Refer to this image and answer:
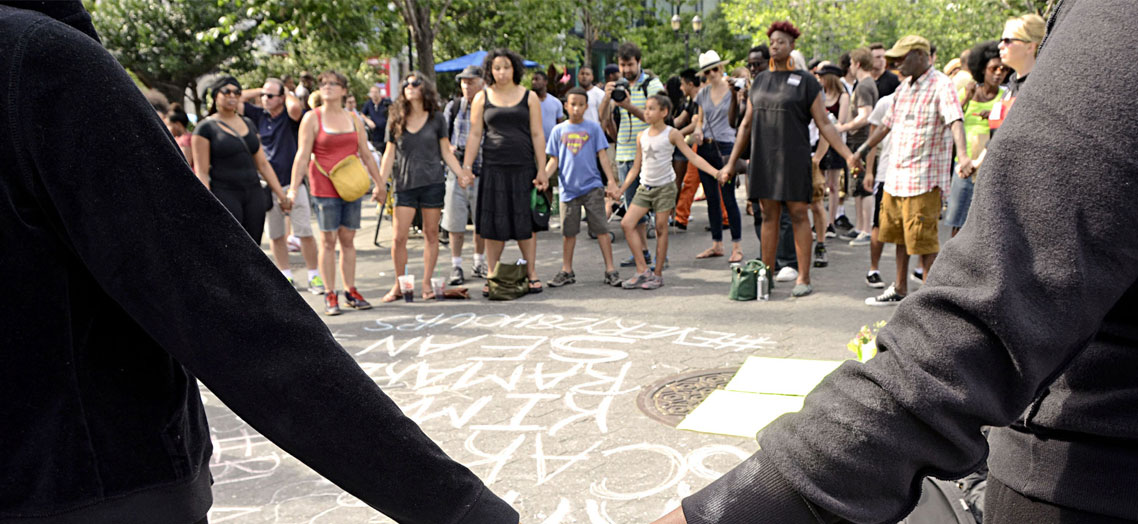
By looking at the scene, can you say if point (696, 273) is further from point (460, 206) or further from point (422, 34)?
point (422, 34)

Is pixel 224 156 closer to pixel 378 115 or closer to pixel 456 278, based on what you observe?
pixel 456 278

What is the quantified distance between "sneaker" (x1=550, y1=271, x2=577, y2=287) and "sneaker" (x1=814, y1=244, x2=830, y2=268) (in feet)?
7.57

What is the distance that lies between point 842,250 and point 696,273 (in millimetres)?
1908

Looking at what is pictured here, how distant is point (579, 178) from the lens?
27.2ft

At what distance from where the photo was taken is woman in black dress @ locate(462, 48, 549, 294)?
7848 mm

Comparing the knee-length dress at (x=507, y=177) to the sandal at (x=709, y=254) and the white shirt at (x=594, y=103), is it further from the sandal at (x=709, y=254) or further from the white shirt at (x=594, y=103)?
the white shirt at (x=594, y=103)

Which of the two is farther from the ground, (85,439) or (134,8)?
(134,8)

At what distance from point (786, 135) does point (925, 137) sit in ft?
3.51

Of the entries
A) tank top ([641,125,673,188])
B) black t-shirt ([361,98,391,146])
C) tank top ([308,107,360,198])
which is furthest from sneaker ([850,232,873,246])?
black t-shirt ([361,98,391,146])

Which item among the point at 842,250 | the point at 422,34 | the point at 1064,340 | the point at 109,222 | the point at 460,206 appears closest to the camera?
the point at 1064,340

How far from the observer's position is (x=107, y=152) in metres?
1.06

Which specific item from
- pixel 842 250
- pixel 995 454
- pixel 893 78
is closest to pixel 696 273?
pixel 842 250

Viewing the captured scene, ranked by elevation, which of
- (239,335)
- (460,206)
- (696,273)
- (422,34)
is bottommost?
(696,273)

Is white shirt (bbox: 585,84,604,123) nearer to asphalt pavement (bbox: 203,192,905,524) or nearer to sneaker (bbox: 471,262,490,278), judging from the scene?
asphalt pavement (bbox: 203,192,905,524)
